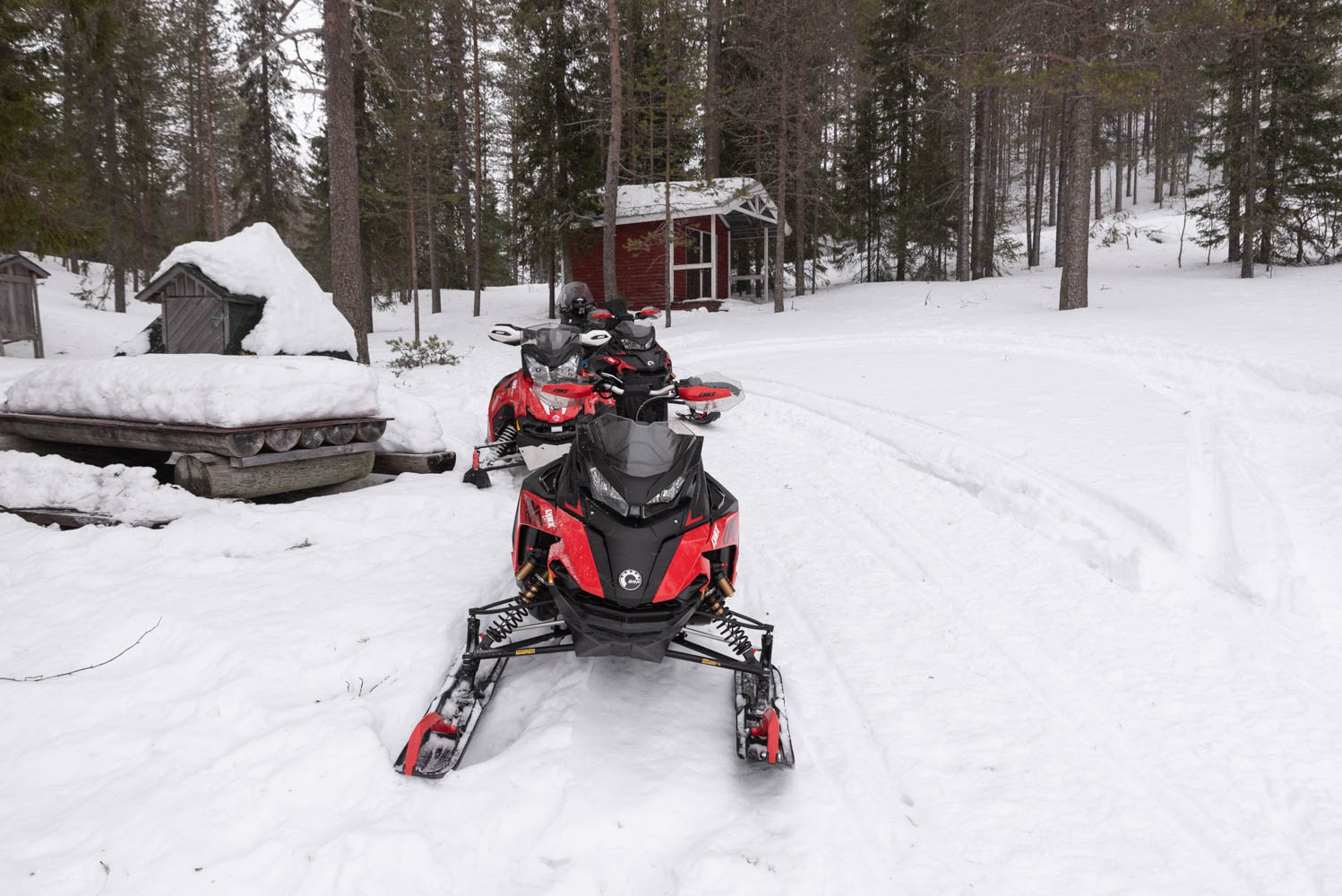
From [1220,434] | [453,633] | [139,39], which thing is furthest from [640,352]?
[139,39]

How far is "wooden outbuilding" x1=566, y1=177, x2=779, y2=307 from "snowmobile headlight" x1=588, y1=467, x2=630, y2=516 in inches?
801

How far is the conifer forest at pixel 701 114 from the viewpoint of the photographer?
13281 mm

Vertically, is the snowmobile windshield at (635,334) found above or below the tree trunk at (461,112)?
below

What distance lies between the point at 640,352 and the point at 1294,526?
4.02m

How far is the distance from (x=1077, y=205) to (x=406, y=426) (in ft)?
44.2

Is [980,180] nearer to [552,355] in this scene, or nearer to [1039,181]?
[1039,181]

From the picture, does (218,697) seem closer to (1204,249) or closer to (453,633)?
(453,633)

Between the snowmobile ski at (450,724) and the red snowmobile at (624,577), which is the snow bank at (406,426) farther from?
the snowmobile ski at (450,724)

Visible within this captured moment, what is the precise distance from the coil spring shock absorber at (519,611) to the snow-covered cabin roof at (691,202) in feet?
66.1

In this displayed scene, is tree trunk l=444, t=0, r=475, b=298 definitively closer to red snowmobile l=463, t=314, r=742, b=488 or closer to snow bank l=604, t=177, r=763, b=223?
snow bank l=604, t=177, r=763, b=223

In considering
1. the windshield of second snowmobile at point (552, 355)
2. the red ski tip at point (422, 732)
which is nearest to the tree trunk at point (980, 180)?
the windshield of second snowmobile at point (552, 355)

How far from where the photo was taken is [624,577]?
2.72m

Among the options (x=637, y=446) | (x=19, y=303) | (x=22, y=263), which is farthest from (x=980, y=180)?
(x=19, y=303)

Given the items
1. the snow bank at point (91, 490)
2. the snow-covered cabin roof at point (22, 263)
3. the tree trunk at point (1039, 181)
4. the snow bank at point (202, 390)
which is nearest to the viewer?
the snow bank at point (91, 490)
